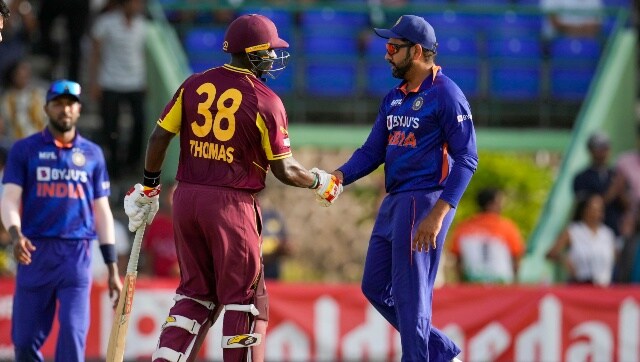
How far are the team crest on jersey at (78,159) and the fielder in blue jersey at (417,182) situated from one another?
2033 mm

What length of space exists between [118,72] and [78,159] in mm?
5794

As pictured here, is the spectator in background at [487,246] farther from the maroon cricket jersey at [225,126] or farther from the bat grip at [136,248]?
the maroon cricket jersey at [225,126]

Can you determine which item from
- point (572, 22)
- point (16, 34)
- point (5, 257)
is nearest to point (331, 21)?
point (572, 22)

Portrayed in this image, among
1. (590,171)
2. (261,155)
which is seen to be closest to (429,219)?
(261,155)

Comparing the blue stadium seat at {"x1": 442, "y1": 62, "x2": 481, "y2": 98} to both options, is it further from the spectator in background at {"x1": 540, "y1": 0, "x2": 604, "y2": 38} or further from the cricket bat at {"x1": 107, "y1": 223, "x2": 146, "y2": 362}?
the cricket bat at {"x1": 107, "y1": 223, "x2": 146, "y2": 362}

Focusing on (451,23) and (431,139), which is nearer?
(431,139)

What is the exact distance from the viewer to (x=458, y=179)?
27.8 ft

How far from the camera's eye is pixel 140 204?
8641 millimetres

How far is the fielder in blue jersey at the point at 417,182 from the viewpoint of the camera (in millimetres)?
8562

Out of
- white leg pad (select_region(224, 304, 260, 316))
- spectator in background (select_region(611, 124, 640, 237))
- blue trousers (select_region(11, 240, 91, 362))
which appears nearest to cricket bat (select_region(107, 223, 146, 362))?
blue trousers (select_region(11, 240, 91, 362))

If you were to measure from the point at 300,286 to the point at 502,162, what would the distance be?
487 cm

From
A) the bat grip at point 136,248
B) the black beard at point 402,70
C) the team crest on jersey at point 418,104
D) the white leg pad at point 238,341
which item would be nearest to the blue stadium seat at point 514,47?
the black beard at point 402,70

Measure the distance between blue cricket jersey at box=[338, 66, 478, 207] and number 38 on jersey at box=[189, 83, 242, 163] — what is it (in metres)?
→ 1.14

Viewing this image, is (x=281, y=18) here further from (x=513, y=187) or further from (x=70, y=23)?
(x=513, y=187)
